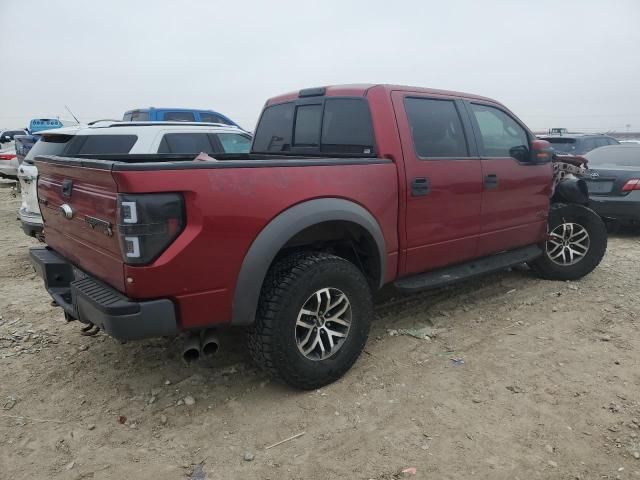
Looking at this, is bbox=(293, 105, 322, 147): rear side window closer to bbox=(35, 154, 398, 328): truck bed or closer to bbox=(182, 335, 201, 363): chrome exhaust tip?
bbox=(35, 154, 398, 328): truck bed

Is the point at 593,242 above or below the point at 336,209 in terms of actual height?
below

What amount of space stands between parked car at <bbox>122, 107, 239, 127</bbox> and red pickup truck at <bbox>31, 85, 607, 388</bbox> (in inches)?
266

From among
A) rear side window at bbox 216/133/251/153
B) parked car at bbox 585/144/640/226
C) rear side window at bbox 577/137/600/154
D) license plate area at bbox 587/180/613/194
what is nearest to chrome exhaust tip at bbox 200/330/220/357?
rear side window at bbox 216/133/251/153

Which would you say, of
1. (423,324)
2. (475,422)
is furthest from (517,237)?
(475,422)

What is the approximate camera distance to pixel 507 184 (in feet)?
13.8

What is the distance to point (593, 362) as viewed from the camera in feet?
11.0

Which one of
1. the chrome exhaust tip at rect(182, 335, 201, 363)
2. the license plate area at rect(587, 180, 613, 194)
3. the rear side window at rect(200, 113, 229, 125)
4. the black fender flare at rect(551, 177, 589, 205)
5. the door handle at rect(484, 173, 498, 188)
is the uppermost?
the rear side window at rect(200, 113, 229, 125)

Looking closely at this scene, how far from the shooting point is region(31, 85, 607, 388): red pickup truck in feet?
7.88

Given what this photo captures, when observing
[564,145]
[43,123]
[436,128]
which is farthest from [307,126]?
[43,123]

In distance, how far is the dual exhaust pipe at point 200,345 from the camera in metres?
2.71

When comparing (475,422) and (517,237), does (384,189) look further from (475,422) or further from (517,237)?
(517,237)

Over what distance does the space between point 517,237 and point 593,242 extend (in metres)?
1.13

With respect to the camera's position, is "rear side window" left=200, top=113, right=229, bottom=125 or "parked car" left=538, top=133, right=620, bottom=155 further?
"rear side window" left=200, top=113, right=229, bottom=125

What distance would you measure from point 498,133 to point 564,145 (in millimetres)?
7169
